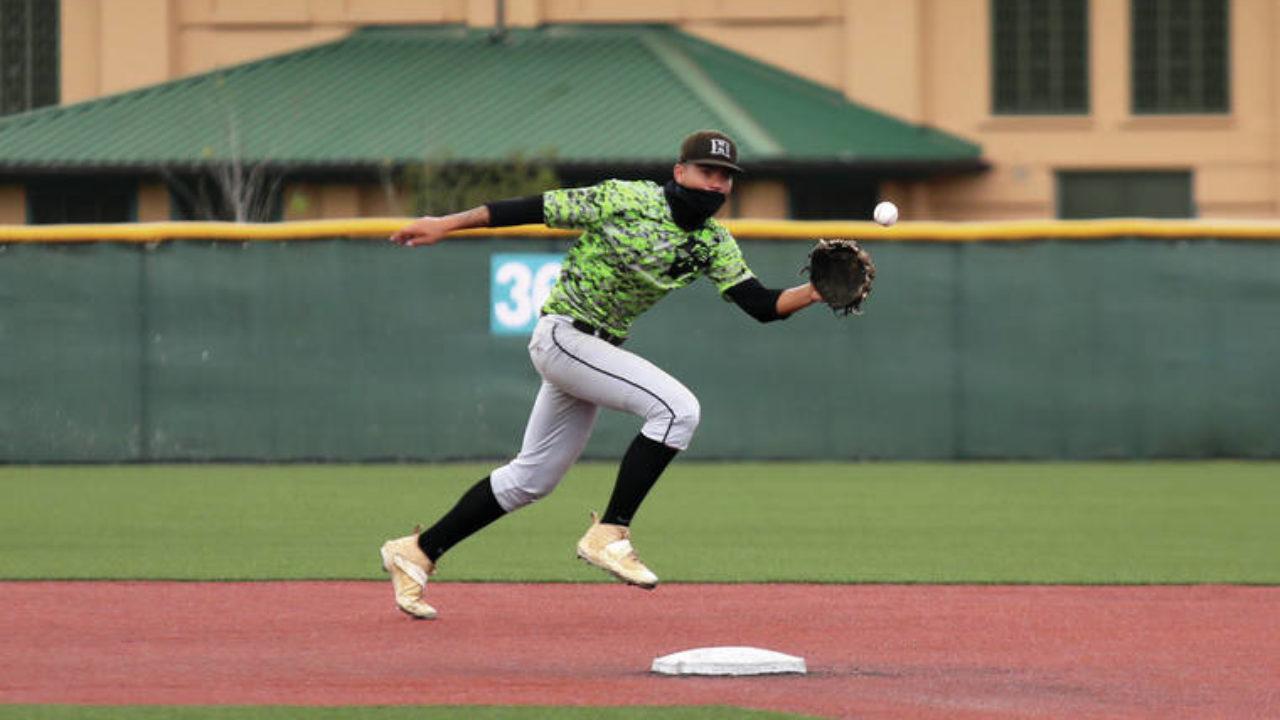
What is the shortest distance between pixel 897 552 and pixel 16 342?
8740 millimetres

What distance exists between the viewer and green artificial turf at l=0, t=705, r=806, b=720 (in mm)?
6418

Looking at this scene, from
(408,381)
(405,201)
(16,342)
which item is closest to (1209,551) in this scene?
(408,381)

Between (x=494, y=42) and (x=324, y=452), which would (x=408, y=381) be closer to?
(x=324, y=452)

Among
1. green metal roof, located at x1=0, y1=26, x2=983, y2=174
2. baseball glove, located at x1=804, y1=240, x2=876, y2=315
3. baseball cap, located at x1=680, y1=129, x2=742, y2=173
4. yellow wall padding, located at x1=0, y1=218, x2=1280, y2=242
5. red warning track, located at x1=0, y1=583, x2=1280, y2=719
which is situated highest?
green metal roof, located at x1=0, y1=26, x2=983, y2=174

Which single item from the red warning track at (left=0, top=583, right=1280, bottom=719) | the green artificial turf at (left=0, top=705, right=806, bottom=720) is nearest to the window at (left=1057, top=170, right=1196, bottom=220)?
the red warning track at (left=0, top=583, right=1280, bottom=719)

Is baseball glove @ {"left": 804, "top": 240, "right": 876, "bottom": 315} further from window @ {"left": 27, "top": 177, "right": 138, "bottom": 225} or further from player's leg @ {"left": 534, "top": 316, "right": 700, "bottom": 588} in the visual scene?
window @ {"left": 27, "top": 177, "right": 138, "bottom": 225}

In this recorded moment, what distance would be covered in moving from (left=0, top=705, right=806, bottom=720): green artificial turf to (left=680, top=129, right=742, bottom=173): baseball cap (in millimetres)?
2329

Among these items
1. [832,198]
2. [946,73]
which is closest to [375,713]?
[832,198]

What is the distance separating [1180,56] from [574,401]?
75.6 feet

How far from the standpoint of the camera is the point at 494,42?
30.0m

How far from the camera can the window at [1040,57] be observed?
29797mm

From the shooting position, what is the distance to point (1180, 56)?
30.0 m

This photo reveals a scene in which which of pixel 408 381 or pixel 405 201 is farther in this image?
pixel 405 201

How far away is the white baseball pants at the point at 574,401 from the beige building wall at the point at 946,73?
2123 centimetres
